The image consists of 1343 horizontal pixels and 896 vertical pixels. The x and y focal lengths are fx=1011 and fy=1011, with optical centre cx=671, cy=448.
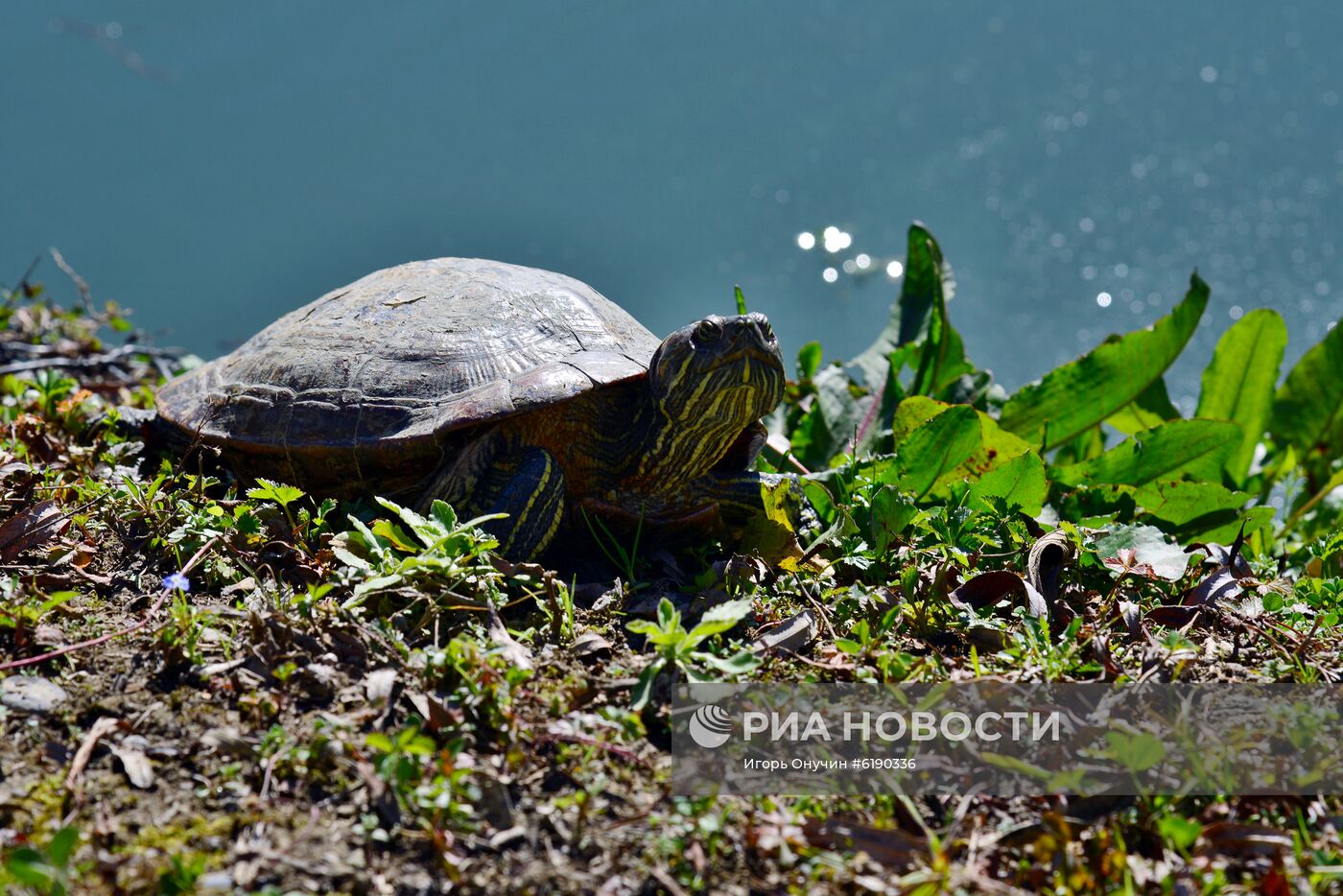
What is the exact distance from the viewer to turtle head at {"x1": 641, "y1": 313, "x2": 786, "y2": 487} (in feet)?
10.1

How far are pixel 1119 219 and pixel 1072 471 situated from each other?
4.13 metres

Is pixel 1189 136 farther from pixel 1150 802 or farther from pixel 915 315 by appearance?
pixel 1150 802

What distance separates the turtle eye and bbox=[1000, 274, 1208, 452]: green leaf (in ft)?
5.99

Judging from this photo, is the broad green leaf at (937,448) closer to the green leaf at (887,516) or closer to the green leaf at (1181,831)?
the green leaf at (887,516)

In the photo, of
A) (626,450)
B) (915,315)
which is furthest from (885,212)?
(626,450)

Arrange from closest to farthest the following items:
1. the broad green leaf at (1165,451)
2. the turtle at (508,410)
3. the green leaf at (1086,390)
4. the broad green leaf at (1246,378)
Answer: the turtle at (508,410) < the broad green leaf at (1165,451) < the green leaf at (1086,390) < the broad green leaf at (1246,378)

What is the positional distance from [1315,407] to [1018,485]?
7.21 ft

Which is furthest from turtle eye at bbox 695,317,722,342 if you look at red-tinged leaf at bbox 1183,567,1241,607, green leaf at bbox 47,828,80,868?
green leaf at bbox 47,828,80,868

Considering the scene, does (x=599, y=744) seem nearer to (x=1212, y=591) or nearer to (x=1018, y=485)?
(x=1018, y=485)

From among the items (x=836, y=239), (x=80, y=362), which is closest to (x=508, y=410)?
(x=80, y=362)

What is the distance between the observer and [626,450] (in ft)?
11.1

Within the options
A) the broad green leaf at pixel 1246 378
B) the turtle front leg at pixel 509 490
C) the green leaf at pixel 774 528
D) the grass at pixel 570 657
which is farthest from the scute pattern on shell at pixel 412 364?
the broad green leaf at pixel 1246 378

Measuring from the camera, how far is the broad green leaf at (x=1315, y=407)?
449 cm

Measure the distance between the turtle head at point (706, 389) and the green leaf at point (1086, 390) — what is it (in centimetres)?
166
